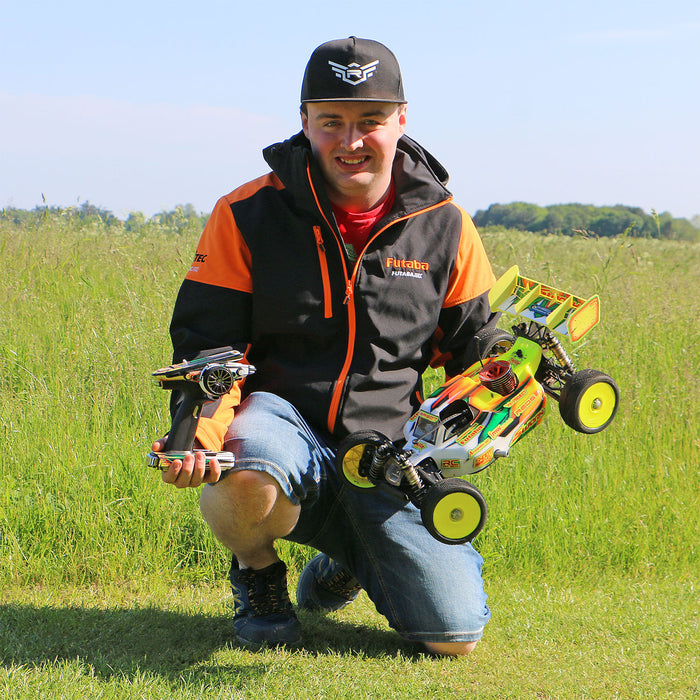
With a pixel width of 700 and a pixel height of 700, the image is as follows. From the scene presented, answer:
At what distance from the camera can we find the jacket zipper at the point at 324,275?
2795 millimetres

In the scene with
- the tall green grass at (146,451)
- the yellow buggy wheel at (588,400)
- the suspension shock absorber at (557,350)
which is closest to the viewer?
the yellow buggy wheel at (588,400)

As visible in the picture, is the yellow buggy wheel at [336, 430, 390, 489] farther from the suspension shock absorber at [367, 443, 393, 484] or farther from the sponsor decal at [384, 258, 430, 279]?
the sponsor decal at [384, 258, 430, 279]

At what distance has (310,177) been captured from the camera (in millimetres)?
2756

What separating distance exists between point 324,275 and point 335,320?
6.3 inches

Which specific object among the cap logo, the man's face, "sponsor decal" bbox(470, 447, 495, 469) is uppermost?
the cap logo

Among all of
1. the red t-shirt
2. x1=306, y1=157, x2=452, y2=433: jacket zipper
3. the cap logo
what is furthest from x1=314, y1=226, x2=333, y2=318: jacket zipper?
the cap logo

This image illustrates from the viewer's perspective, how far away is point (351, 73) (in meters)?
2.65

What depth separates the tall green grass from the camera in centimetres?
339

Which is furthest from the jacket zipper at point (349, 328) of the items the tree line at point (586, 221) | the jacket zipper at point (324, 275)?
the tree line at point (586, 221)

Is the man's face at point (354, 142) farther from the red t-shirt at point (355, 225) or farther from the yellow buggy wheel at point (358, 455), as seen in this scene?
the yellow buggy wheel at point (358, 455)

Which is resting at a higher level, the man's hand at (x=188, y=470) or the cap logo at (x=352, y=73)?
the cap logo at (x=352, y=73)

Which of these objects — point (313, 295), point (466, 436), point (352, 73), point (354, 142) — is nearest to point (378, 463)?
point (466, 436)

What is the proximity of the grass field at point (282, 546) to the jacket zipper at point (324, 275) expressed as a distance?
1.15 meters

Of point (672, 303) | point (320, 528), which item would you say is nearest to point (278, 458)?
point (320, 528)
